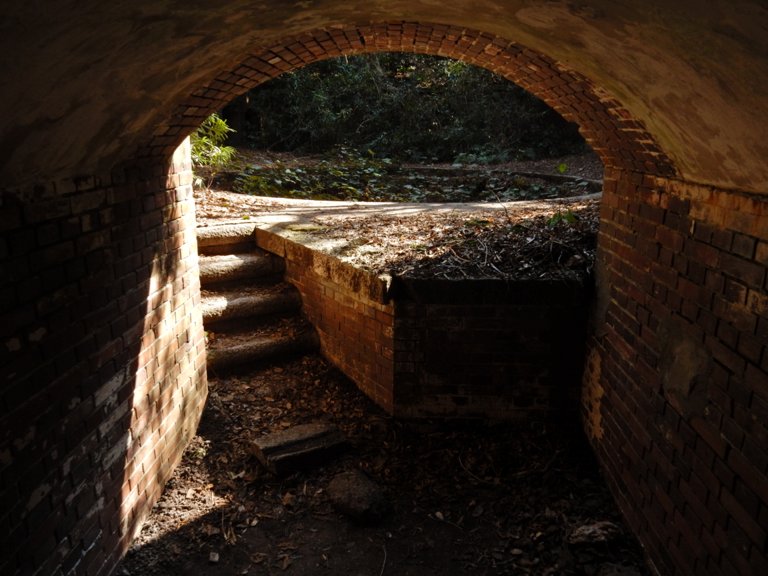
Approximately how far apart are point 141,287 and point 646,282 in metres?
2.94

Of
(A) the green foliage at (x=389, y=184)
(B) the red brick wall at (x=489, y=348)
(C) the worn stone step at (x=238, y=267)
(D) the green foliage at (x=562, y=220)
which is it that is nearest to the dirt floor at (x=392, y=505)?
(B) the red brick wall at (x=489, y=348)

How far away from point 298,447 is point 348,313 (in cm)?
124

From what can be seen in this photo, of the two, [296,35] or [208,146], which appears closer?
[296,35]

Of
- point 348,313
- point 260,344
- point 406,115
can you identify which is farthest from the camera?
point 406,115

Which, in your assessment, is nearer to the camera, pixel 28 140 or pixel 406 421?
pixel 28 140

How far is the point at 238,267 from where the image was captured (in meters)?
5.85

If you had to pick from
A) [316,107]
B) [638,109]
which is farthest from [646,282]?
[316,107]

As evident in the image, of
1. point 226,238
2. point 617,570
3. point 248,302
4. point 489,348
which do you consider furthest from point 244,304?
point 617,570

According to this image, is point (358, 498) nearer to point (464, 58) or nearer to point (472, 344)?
point (472, 344)

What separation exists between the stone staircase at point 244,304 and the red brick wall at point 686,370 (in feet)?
9.55

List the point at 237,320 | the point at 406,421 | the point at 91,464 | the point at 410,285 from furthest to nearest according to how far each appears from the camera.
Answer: the point at 237,320 → the point at 406,421 → the point at 410,285 → the point at 91,464

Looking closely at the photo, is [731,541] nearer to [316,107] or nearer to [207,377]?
[207,377]

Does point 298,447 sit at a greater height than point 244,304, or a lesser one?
lesser

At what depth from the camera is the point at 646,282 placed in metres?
3.30
